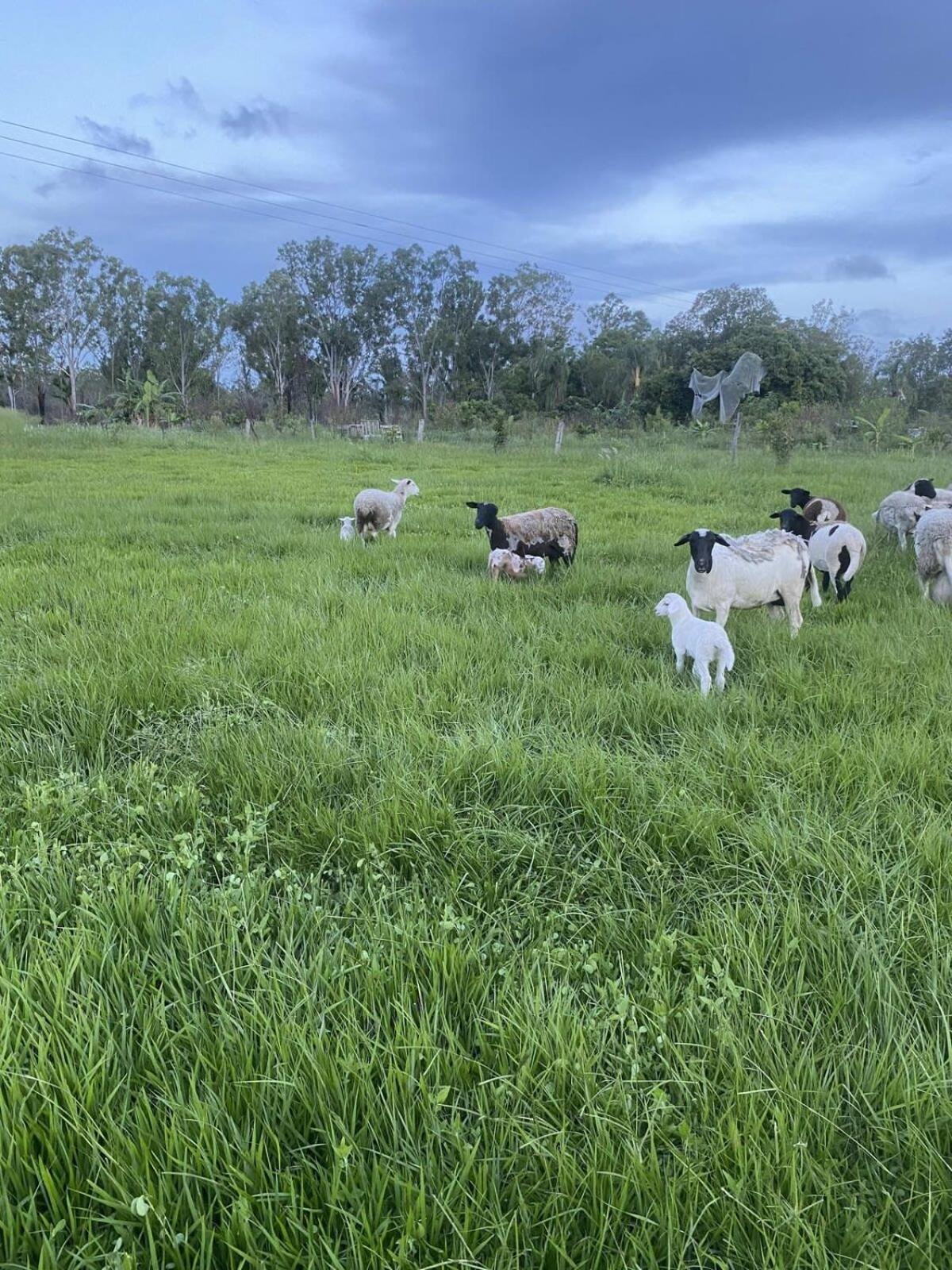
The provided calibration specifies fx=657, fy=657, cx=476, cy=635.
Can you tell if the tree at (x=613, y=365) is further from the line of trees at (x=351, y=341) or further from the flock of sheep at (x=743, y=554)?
the flock of sheep at (x=743, y=554)

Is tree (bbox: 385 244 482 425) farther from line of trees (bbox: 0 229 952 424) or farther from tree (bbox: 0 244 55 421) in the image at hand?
tree (bbox: 0 244 55 421)

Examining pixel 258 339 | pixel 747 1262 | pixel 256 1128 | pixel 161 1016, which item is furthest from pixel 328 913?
pixel 258 339

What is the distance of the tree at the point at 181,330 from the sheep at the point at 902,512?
66174 millimetres

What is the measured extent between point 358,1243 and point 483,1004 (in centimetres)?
60

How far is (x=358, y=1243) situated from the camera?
3.73 feet

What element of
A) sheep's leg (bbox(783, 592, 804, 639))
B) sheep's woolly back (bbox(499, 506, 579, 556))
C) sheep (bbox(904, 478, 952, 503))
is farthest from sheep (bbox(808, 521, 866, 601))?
sheep (bbox(904, 478, 952, 503))

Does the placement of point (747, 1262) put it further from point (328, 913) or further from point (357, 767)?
point (357, 767)

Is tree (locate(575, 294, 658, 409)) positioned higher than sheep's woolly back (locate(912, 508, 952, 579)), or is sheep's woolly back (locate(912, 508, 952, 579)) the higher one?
tree (locate(575, 294, 658, 409))

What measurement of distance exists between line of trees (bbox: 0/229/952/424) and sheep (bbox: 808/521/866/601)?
51.4 metres

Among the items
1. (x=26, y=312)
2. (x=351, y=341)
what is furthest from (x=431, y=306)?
(x=26, y=312)

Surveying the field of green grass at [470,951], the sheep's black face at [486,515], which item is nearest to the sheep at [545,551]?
the sheep's black face at [486,515]

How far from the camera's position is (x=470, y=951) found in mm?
1802

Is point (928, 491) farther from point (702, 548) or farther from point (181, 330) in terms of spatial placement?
point (181, 330)

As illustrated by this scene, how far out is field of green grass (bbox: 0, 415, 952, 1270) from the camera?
123cm
